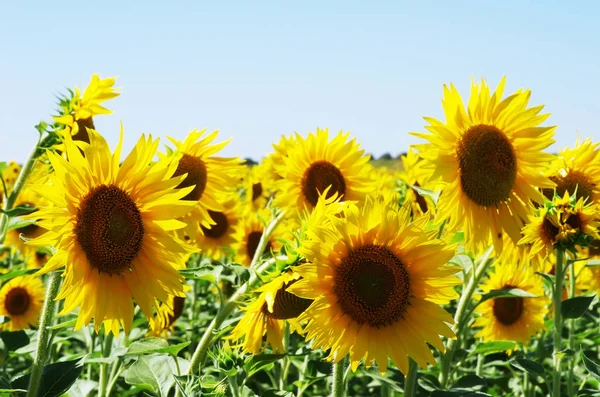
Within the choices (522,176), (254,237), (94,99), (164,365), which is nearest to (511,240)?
(522,176)

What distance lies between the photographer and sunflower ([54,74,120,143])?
338 cm

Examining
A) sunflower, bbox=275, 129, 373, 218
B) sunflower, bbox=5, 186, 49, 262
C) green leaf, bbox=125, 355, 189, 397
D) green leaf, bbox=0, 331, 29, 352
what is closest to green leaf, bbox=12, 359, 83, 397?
green leaf, bbox=125, 355, 189, 397

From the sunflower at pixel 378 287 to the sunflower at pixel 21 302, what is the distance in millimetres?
4226

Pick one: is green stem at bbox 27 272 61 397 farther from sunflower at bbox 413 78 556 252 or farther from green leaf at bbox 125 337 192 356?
sunflower at bbox 413 78 556 252

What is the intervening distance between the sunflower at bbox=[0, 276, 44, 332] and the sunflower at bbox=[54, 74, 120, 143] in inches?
118

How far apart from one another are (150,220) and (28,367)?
3.18m

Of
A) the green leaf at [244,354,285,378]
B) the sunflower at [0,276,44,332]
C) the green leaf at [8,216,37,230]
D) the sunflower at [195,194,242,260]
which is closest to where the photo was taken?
the green leaf at [244,354,285,378]

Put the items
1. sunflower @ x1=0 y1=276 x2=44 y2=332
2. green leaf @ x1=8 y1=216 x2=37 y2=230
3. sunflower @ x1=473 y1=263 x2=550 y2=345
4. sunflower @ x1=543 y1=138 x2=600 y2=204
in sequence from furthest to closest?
sunflower @ x1=0 y1=276 x2=44 y2=332 < sunflower @ x1=473 y1=263 x2=550 y2=345 < sunflower @ x1=543 y1=138 x2=600 y2=204 < green leaf @ x1=8 y1=216 x2=37 y2=230

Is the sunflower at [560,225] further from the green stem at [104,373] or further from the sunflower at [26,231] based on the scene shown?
the sunflower at [26,231]

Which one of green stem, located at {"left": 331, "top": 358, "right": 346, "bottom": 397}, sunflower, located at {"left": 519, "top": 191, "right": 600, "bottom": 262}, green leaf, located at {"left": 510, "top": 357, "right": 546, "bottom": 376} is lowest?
green stem, located at {"left": 331, "top": 358, "right": 346, "bottom": 397}

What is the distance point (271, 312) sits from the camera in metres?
2.55

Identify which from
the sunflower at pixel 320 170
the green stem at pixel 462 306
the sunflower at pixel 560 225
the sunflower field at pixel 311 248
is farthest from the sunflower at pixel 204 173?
the sunflower at pixel 560 225

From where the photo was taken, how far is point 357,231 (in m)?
2.56

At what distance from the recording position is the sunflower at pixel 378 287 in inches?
99.8
